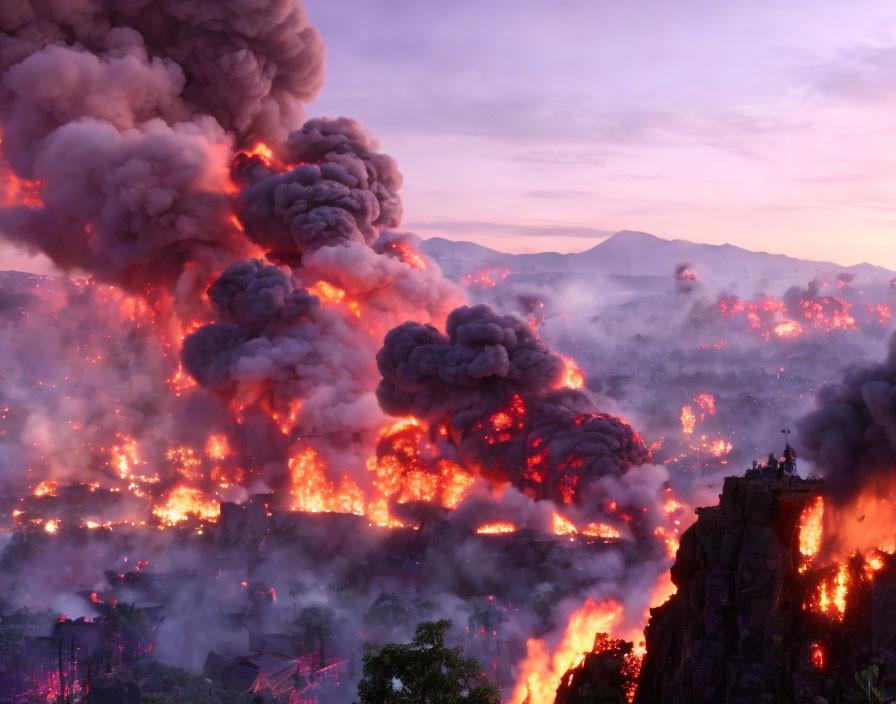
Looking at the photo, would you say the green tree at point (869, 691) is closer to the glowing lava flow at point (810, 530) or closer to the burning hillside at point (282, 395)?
the glowing lava flow at point (810, 530)

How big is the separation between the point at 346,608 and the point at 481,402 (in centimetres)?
1768

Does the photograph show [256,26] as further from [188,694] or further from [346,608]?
[188,694]

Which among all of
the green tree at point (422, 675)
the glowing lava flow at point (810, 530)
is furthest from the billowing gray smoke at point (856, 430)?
the green tree at point (422, 675)

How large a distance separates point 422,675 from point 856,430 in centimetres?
2173

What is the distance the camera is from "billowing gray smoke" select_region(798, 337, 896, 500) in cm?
3831

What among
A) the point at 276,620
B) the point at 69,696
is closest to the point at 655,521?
the point at 276,620

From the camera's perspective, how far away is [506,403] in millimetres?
70312

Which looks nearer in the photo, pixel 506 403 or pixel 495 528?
pixel 495 528

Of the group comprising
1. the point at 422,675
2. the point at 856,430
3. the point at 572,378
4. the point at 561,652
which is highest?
the point at 572,378

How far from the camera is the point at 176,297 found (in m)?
81.5

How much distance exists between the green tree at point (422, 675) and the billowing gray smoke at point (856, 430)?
1791 cm

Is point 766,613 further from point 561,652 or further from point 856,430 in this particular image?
point 561,652

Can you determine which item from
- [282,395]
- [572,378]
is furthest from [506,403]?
[282,395]

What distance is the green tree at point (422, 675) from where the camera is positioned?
30094 mm
